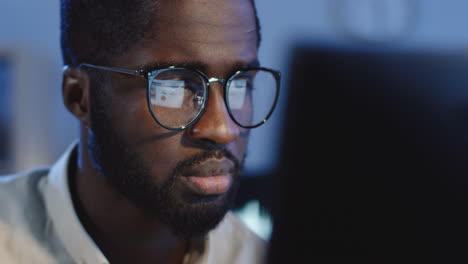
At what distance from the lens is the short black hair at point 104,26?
0.64 meters

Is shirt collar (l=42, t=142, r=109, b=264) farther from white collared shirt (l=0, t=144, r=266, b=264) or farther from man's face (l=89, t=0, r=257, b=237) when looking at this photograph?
man's face (l=89, t=0, r=257, b=237)

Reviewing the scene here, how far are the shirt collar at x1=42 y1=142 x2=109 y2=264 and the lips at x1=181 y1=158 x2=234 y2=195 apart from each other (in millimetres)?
195

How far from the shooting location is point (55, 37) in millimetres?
1512

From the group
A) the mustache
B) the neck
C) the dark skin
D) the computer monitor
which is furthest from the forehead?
the computer monitor

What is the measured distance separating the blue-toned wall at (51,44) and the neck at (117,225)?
26.4 inches

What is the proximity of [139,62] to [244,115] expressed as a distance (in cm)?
17

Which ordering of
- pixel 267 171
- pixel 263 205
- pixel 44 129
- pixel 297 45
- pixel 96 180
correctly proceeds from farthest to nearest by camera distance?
pixel 44 129
pixel 267 171
pixel 263 205
pixel 96 180
pixel 297 45

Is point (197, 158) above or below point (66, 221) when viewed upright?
above

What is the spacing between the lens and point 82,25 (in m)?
0.69

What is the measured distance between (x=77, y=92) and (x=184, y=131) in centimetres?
21

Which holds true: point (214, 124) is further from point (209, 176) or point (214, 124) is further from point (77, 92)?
point (77, 92)

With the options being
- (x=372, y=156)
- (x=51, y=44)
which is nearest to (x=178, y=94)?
(x=372, y=156)

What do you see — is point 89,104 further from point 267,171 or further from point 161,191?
point 267,171

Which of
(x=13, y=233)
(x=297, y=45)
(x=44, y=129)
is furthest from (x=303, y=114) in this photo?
(x=44, y=129)
